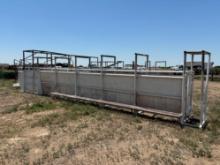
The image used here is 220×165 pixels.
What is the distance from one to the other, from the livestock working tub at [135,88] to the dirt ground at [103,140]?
0.51 m

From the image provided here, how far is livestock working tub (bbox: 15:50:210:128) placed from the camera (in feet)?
21.0

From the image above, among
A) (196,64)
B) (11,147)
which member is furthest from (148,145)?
(196,64)

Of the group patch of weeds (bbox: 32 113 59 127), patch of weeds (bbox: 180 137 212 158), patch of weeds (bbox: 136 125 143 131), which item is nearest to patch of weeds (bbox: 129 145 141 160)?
patch of weeds (bbox: 180 137 212 158)

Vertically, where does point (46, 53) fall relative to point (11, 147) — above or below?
above

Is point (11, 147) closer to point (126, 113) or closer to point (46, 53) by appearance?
point (126, 113)

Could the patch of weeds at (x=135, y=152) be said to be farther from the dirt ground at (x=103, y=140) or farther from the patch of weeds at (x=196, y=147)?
the patch of weeds at (x=196, y=147)

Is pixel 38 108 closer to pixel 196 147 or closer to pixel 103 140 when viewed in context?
pixel 103 140

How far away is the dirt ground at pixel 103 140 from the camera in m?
4.11

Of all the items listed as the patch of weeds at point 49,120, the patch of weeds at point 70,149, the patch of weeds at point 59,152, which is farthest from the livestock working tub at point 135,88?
the patch of weeds at point 59,152

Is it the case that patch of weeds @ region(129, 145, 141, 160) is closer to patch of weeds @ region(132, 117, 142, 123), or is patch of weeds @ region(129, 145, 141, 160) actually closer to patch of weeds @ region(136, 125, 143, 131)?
patch of weeds @ region(136, 125, 143, 131)

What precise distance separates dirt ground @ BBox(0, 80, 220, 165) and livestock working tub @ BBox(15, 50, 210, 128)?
51 centimetres

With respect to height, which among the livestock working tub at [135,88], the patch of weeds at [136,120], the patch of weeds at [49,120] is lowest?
the patch of weeds at [49,120]

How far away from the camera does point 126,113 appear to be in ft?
25.6

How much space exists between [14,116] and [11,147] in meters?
3.12
